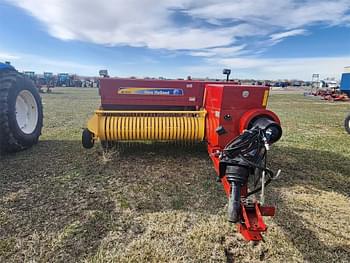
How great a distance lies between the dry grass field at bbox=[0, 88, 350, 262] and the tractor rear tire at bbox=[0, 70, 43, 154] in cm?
22

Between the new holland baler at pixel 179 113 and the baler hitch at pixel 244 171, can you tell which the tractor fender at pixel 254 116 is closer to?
the new holland baler at pixel 179 113

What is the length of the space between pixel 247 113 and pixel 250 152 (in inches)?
52.4

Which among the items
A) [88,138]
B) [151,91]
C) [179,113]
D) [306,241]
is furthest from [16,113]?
[306,241]

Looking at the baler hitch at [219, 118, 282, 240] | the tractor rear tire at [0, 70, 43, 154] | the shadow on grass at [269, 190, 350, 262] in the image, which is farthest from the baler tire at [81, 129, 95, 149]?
the shadow on grass at [269, 190, 350, 262]

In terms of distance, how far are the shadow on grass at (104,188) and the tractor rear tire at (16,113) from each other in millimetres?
208

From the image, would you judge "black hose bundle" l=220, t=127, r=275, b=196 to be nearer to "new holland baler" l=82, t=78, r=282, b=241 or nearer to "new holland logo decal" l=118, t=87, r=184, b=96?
"new holland baler" l=82, t=78, r=282, b=241

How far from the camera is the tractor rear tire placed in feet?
13.4

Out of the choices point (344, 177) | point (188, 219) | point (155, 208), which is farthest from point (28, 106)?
point (344, 177)

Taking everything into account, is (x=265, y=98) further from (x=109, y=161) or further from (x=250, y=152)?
(x=109, y=161)

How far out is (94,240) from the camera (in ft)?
7.45

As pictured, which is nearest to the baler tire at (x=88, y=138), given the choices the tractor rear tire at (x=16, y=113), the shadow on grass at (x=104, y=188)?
the shadow on grass at (x=104, y=188)

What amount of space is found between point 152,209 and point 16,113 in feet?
10.7

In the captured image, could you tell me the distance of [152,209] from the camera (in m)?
2.81

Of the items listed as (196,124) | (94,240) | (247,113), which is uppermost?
(247,113)
